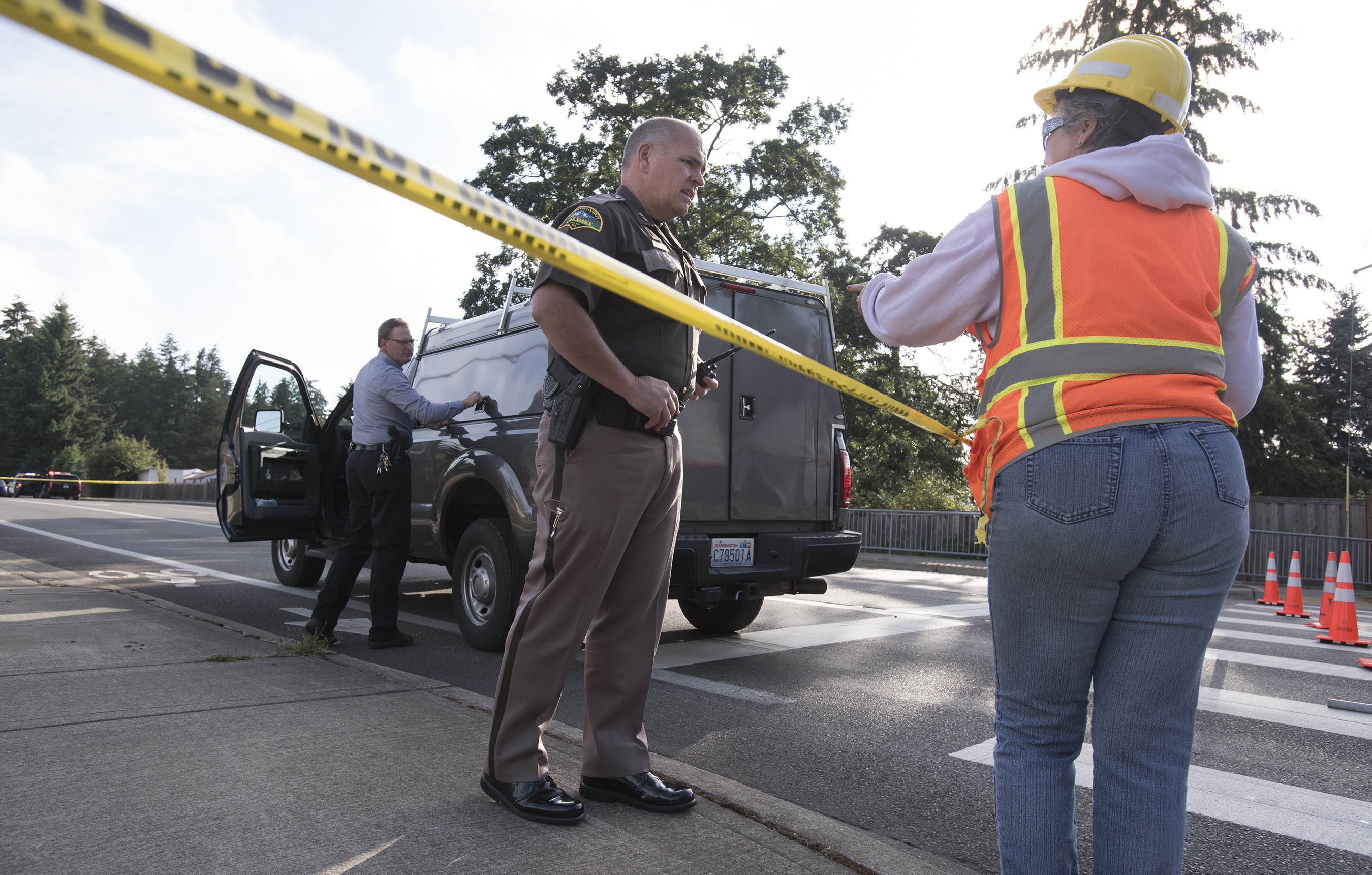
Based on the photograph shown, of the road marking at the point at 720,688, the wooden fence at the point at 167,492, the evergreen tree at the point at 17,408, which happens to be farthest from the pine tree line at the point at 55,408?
the road marking at the point at 720,688

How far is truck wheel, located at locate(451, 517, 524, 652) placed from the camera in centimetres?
501

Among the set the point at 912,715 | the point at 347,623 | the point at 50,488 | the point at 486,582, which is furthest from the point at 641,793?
the point at 50,488

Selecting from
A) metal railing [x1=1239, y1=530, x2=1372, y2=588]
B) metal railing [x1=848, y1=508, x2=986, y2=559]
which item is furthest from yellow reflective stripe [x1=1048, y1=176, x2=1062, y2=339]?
metal railing [x1=1239, y1=530, x2=1372, y2=588]

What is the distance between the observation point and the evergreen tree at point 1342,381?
3003 centimetres

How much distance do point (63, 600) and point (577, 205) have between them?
5873 millimetres

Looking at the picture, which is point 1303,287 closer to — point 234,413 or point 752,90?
point 752,90

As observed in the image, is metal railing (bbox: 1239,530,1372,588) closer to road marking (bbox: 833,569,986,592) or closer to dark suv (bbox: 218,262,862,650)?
road marking (bbox: 833,569,986,592)

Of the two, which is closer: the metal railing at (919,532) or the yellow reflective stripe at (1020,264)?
the yellow reflective stripe at (1020,264)

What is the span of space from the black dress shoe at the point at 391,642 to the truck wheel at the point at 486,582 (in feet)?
1.05

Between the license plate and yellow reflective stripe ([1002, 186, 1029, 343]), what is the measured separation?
3.50 m

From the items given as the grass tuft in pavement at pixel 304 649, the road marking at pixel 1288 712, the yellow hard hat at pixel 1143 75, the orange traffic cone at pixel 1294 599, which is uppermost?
the yellow hard hat at pixel 1143 75

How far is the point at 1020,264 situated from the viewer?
1.58 metres

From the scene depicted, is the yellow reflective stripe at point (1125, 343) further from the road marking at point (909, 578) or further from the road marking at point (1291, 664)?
the road marking at point (909, 578)


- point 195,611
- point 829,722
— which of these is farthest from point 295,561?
point 829,722
